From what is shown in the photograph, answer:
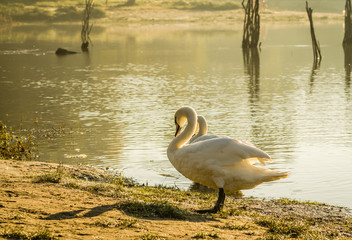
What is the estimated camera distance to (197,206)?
356 inches

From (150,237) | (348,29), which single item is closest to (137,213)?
(150,237)

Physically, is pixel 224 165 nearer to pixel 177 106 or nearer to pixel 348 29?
pixel 177 106

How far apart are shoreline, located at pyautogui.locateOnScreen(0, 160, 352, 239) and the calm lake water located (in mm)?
1914

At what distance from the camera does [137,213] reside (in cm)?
770

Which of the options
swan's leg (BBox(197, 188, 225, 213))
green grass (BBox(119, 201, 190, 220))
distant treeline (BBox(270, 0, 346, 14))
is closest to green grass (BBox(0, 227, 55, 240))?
green grass (BBox(119, 201, 190, 220))

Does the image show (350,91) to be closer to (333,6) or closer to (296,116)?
(296,116)

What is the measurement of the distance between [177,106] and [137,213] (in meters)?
14.8

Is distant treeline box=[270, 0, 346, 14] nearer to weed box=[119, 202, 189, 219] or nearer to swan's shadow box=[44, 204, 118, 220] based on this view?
weed box=[119, 202, 189, 219]

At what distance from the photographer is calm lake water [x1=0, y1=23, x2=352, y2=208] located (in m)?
13.4

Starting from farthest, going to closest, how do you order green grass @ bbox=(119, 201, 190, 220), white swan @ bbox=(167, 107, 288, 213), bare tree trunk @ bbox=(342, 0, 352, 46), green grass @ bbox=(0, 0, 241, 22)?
green grass @ bbox=(0, 0, 241, 22) < bare tree trunk @ bbox=(342, 0, 352, 46) < white swan @ bbox=(167, 107, 288, 213) < green grass @ bbox=(119, 201, 190, 220)

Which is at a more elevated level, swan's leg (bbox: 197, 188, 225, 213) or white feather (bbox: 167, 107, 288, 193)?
white feather (bbox: 167, 107, 288, 193)

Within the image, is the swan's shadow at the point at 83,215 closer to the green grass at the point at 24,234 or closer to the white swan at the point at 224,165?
the green grass at the point at 24,234

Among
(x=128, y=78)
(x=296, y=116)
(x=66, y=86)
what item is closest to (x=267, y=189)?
(x=296, y=116)

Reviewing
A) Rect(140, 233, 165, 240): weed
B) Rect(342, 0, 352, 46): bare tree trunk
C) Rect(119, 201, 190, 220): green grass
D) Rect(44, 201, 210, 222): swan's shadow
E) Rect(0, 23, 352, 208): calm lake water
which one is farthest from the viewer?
Rect(342, 0, 352, 46): bare tree trunk
